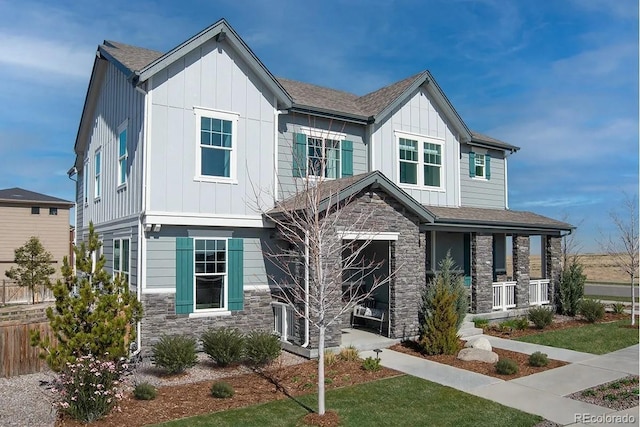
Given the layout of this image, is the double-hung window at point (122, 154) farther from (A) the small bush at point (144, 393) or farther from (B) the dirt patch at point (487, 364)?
(B) the dirt patch at point (487, 364)

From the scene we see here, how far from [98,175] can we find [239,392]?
36.0 ft

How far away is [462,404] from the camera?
8547 millimetres

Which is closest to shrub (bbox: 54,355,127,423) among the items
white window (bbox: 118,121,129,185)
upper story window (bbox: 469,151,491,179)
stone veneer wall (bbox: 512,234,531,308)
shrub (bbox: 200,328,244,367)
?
shrub (bbox: 200,328,244,367)

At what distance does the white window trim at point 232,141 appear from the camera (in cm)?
1265

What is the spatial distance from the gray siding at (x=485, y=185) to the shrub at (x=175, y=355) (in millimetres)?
12614

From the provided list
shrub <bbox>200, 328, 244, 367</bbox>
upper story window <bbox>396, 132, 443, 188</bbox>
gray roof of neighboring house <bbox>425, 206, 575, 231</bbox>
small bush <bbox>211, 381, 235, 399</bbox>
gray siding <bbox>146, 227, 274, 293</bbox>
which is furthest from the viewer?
upper story window <bbox>396, 132, 443, 188</bbox>

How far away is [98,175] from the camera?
17062 millimetres

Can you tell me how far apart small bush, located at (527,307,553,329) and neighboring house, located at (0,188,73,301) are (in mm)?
28438

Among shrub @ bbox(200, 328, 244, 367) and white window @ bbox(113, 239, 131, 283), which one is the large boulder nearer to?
shrub @ bbox(200, 328, 244, 367)

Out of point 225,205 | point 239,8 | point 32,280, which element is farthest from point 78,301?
point 32,280

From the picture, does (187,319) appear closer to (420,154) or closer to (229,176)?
(229,176)

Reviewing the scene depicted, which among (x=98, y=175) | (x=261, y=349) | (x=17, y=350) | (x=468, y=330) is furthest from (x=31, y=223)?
(x=468, y=330)

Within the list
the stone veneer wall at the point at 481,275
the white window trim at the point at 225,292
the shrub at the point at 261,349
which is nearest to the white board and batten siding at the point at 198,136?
the white window trim at the point at 225,292

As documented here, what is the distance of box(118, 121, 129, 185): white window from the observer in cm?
1395
